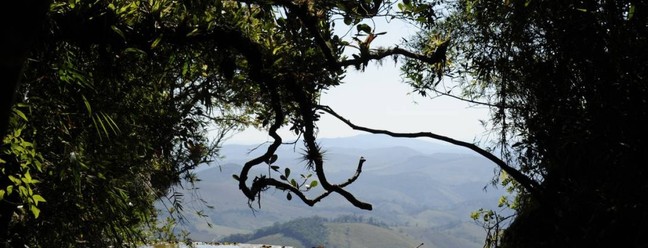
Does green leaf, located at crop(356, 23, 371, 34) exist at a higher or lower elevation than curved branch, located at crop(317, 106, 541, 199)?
higher

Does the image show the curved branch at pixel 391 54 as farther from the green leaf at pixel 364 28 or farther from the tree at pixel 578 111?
the tree at pixel 578 111

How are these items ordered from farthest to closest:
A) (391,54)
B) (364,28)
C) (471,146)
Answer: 1. (391,54)
2. (364,28)
3. (471,146)

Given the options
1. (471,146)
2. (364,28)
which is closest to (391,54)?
(364,28)

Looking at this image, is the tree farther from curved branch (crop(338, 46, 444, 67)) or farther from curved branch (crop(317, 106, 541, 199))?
curved branch (crop(338, 46, 444, 67))

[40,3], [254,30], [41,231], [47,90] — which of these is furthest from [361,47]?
[41,231]

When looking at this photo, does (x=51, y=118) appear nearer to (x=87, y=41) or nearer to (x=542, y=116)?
(x=87, y=41)

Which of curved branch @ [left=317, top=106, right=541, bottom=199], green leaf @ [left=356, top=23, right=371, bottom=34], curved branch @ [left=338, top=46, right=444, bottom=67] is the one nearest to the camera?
curved branch @ [left=317, top=106, right=541, bottom=199]

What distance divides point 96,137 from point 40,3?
5519 mm

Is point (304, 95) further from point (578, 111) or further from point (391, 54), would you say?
point (578, 111)

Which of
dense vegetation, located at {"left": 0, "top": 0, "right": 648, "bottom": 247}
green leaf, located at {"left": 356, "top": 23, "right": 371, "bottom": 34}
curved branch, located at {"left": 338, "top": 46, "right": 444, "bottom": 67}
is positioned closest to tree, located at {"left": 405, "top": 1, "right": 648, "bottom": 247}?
dense vegetation, located at {"left": 0, "top": 0, "right": 648, "bottom": 247}

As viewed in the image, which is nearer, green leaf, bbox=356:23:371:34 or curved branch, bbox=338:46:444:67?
green leaf, bbox=356:23:371:34

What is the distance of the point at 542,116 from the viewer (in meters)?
5.77

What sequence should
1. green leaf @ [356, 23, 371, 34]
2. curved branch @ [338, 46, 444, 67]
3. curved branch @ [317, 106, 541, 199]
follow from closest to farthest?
curved branch @ [317, 106, 541, 199]
green leaf @ [356, 23, 371, 34]
curved branch @ [338, 46, 444, 67]

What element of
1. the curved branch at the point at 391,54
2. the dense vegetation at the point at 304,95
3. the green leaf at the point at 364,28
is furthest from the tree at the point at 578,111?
the green leaf at the point at 364,28
